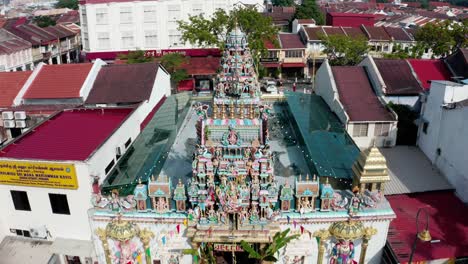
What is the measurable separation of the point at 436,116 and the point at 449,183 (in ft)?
17.6

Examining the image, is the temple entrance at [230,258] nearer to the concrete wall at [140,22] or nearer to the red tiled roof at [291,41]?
the concrete wall at [140,22]

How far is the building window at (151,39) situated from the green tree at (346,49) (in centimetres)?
2663

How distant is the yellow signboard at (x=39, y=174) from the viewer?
19078 millimetres

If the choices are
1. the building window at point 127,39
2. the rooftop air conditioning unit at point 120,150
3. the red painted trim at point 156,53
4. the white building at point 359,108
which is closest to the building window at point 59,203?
the rooftop air conditioning unit at point 120,150

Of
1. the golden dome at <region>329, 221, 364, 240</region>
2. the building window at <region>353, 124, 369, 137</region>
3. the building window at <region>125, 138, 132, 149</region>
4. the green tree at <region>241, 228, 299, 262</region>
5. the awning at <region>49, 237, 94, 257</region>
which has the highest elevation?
the building window at <region>125, 138, 132, 149</region>

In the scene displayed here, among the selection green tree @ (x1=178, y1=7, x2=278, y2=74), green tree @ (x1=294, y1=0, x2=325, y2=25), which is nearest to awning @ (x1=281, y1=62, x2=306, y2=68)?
green tree @ (x1=178, y1=7, x2=278, y2=74)

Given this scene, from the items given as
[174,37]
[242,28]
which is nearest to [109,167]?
[242,28]

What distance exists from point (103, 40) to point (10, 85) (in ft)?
92.1

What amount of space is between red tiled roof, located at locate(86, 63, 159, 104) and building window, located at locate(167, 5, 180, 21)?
26.3 meters

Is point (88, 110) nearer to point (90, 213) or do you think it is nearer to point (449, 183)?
point (90, 213)

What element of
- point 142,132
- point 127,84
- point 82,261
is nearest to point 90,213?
point 82,261

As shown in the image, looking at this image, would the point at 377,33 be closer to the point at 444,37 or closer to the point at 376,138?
the point at 444,37

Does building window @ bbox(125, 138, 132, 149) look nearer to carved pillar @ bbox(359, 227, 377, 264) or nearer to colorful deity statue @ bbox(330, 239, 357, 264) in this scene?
colorful deity statue @ bbox(330, 239, 357, 264)

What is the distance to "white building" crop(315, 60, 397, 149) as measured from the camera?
30.5 metres
